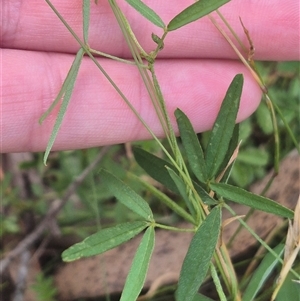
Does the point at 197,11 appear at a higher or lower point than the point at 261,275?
higher

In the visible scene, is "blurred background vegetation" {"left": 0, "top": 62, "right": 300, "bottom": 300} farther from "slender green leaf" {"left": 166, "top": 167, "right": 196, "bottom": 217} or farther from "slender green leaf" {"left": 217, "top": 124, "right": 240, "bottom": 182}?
"slender green leaf" {"left": 166, "top": 167, "right": 196, "bottom": 217}

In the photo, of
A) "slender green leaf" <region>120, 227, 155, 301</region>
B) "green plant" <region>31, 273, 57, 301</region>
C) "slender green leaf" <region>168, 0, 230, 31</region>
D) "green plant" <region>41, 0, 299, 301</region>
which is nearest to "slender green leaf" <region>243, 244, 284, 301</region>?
"green plant" <region>41, 0, 299, 301</region>

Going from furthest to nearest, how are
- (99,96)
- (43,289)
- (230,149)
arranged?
(43,289) < (99,96) < (230,149)

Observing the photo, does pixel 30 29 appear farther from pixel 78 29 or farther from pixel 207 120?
pixel 207 120

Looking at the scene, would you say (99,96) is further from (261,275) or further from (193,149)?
(261,275)

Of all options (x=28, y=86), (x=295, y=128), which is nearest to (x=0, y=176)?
(x=28, y=86)

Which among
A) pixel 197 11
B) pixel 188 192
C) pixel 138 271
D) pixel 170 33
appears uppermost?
pixel 197 11

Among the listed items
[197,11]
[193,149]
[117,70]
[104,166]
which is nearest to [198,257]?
[193,149]
